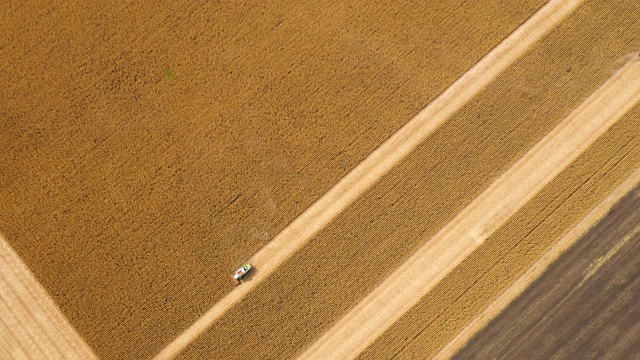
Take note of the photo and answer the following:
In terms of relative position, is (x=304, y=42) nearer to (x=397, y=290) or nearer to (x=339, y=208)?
(x=339, y=208)

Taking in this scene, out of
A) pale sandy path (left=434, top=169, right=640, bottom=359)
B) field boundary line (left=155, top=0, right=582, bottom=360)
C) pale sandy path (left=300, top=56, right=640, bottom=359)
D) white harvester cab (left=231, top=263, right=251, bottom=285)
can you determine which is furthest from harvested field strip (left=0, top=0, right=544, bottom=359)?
pale sandy path (left=434, top=169, right=640, bottom=359)

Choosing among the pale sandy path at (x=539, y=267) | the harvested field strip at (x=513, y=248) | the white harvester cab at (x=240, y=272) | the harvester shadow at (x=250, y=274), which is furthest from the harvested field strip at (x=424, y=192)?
the pale sandy path at (x=539, y=267)

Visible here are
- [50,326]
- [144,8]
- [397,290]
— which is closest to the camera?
[50,326]

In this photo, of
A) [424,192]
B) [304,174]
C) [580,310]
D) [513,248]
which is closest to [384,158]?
[424,192]

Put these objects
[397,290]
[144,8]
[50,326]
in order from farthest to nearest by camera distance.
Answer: [144,8] → [397,290] → [50,326]

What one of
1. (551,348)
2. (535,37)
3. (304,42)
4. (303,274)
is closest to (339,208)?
(303,274)
